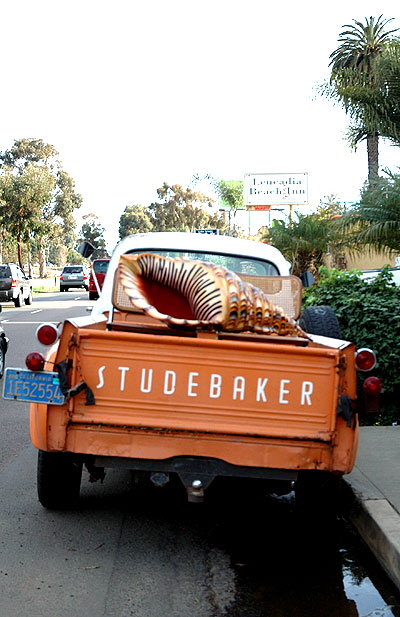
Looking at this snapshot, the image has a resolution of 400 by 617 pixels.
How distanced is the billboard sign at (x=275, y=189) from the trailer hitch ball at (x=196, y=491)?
40944 millimetres

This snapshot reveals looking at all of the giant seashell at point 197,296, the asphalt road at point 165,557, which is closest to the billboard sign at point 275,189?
the asphalt road at point 165,557

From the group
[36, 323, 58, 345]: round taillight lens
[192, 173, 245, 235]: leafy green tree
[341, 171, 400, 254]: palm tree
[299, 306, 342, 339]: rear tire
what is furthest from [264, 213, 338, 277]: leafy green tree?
[192, 173, 245, 235]: leafy green tree

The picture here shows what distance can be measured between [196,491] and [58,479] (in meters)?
1.08

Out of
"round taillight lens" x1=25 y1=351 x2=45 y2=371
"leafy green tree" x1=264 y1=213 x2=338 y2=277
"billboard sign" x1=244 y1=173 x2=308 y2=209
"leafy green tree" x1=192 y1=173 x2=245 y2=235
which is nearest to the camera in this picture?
"round taillight lens" x1=25 y1=351 x2=45 y2=371

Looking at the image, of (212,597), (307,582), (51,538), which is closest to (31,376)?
(51,538)

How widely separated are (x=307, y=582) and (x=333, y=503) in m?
1.14

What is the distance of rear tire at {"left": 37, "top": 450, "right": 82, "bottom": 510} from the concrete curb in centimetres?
182

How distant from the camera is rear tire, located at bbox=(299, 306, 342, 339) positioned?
20.9 ft

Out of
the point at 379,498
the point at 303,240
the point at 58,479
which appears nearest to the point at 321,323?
the point at 379,498

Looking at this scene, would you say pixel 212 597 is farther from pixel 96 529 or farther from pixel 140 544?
pixel 96 529

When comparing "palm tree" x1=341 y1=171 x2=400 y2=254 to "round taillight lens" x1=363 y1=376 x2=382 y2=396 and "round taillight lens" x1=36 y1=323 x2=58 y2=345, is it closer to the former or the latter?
"round taillight lens" x1=363 y1=376 x2=382 y2=396

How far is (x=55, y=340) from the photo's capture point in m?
5.03

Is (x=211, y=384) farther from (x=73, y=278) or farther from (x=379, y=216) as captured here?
(x=73, y=278)

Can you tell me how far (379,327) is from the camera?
26.7 feet
